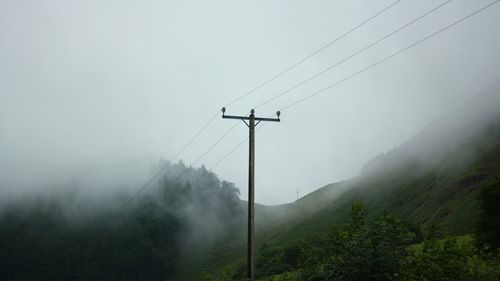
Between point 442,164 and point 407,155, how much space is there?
41.1m

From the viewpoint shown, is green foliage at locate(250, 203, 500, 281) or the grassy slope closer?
green foliage at locate(250, 203, 500, 281)

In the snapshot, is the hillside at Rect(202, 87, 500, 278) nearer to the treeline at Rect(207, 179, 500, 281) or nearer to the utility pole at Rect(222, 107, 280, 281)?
the utility pole at Rect(222, 107, 280, 281)

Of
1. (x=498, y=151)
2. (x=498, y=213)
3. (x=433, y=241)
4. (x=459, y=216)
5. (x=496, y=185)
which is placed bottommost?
(x=433, y=241)

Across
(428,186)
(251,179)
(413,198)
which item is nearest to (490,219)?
(251,179)

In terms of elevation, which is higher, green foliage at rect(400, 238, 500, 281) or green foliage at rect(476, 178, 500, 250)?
green foliage at rect(476, 178, 500, 250)

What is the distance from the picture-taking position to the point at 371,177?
192 meters

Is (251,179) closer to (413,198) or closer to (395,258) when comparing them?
(395,258)

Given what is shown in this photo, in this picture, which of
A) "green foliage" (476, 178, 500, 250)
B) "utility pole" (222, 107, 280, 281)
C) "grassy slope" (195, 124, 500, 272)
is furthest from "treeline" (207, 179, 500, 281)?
"grassy slope" (195, 124, 500, 272)

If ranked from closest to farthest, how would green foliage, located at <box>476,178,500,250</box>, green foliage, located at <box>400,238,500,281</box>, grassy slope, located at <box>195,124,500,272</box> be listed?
green foliage, located at <box>400,238,500,281</box> → green foliage, located at <box>476,178,500,250</box> → grassy slope, located at <box>195,124,500,272</box>

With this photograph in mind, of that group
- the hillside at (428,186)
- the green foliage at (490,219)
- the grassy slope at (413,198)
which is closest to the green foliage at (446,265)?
the green foliage at (490,219)

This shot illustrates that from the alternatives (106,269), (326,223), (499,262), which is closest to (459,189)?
(326,223)

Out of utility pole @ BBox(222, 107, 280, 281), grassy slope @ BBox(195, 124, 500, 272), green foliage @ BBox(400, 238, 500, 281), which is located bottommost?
green foliage @ BBox(400, 238, 500, 281)

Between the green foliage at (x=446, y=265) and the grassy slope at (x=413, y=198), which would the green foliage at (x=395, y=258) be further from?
the grassy slope at (x=413, y=198)

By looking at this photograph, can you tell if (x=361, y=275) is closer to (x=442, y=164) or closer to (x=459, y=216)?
(x=459, y=216)
